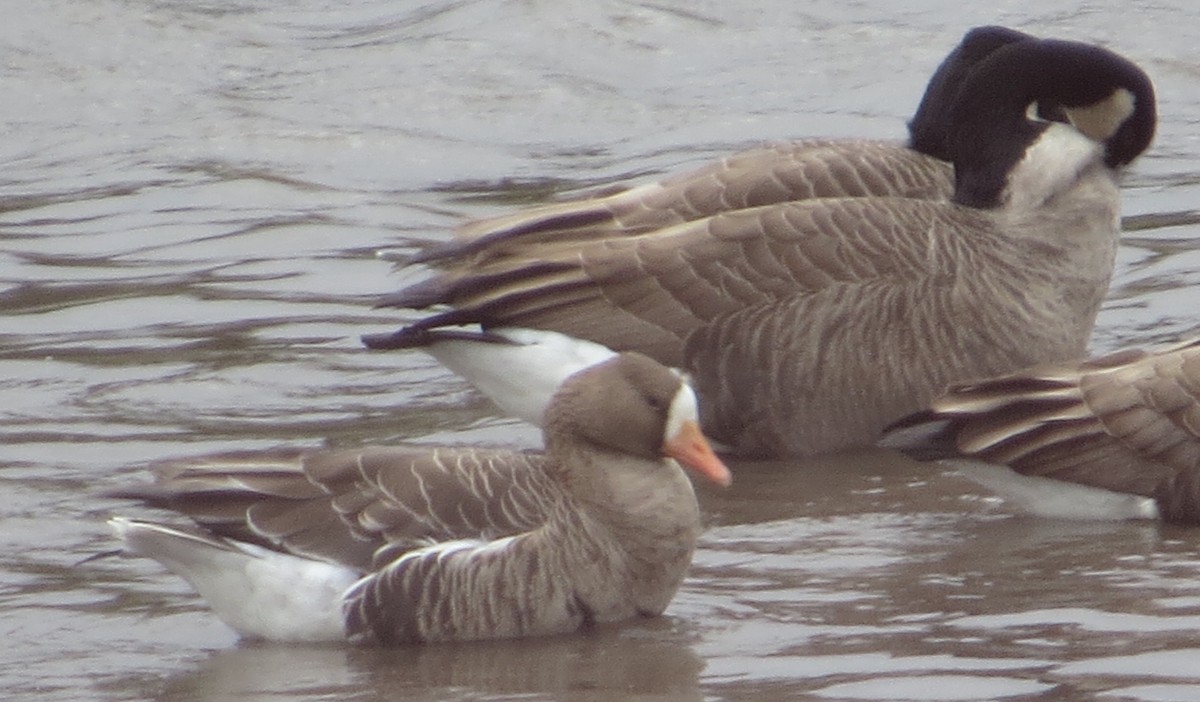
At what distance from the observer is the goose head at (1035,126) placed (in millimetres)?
10672

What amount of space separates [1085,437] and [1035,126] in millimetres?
2174

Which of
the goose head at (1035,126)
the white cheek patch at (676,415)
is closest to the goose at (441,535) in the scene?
the white cheek patch at (676,415)

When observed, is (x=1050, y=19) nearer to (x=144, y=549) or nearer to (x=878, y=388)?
(x=878, y=388)

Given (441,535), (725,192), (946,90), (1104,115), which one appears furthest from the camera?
(946,90)

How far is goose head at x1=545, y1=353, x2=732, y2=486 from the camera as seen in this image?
27.1 feet

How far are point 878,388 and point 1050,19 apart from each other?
8700 millimetres

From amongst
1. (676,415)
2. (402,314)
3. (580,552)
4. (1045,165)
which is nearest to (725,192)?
(1045,165)

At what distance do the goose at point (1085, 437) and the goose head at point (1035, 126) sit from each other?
1692mm

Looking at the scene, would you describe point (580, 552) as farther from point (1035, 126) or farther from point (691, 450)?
point (1035, 126)

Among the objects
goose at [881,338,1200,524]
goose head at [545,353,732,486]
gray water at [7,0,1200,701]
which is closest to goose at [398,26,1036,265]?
gray water at [7,0,1200,701]

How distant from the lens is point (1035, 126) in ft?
35.4

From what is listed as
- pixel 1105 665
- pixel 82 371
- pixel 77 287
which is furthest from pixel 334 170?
pixel 1105 665

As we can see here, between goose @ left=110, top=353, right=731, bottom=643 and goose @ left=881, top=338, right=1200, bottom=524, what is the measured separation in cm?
112

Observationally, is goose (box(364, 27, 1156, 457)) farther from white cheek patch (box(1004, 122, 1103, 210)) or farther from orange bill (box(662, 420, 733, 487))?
orange bill (box(662, 420, 733, 487))
